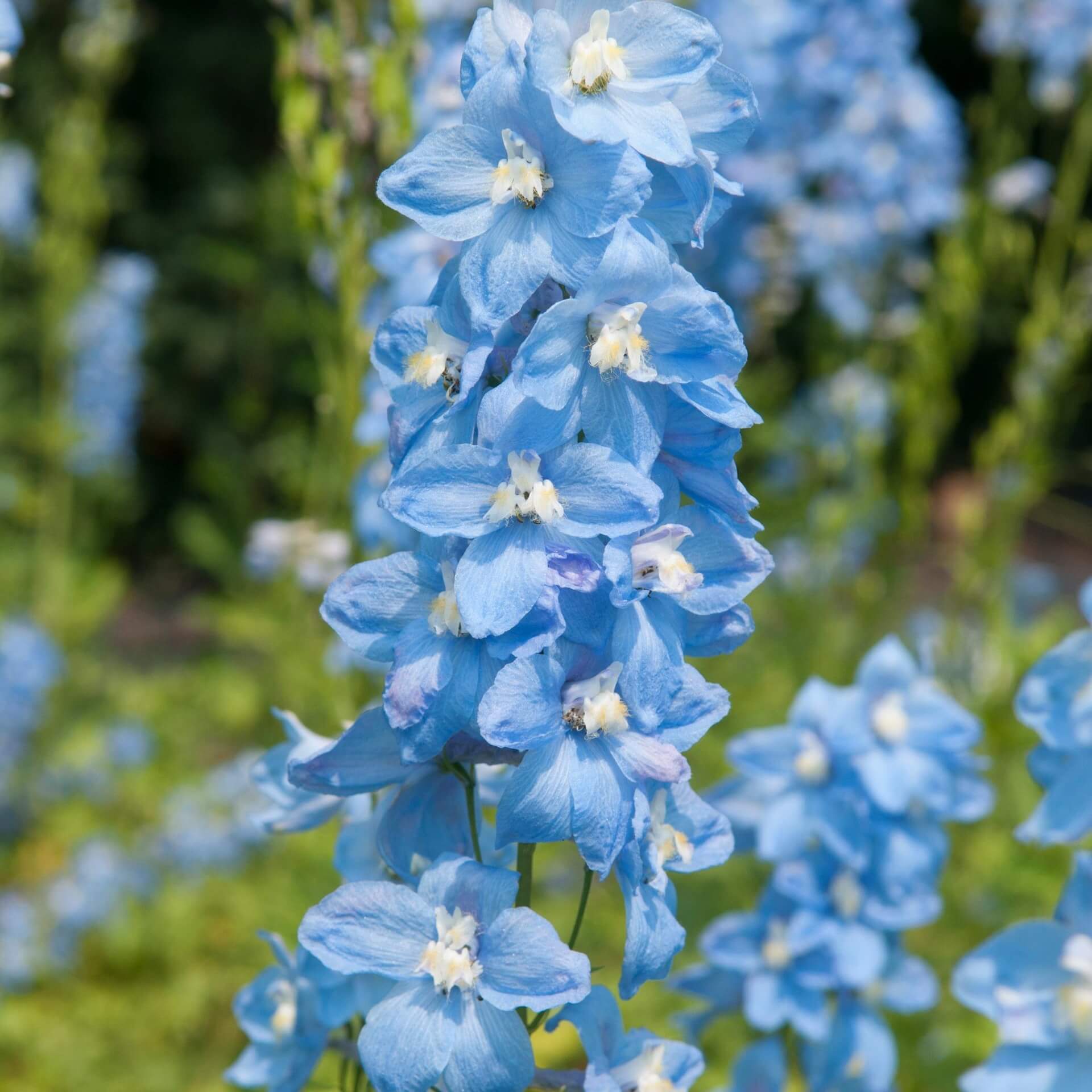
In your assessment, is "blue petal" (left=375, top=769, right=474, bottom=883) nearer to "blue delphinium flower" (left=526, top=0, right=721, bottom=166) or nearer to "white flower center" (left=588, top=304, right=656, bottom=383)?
"white flower center" (left=588, top=304, right=656, bottom=383)

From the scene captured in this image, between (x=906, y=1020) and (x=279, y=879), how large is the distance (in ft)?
5.56

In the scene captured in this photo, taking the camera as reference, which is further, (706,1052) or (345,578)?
(706,1052)

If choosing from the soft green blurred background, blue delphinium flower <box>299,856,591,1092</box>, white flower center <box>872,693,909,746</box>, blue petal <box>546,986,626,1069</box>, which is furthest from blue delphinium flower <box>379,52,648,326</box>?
the soft green blurred background

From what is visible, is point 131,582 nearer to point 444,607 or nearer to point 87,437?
point 87,437

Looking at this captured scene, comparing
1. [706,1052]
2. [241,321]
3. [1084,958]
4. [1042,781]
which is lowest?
[706,1052]

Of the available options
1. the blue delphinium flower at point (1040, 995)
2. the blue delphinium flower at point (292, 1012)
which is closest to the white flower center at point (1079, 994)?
the blue delphinium flower at point (1040, 995)

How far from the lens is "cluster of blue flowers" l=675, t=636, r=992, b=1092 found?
1.73 m

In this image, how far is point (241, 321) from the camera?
26.1 feet

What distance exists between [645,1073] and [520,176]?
2.50ft

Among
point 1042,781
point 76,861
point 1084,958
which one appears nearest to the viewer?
A: point 1084,958

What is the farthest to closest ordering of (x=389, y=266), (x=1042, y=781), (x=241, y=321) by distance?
1. (x=241, y=321)
2. (x=389, y=266)
3. (x=1042, y=781)

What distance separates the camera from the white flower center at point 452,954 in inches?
41.2

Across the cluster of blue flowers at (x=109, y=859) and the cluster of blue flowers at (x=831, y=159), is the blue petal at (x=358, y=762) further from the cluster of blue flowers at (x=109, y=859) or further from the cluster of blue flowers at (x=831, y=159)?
the cluster of blue flowers at (x=831, y=159)

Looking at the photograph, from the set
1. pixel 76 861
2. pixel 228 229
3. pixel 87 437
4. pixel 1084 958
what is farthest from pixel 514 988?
pixel 228 229
